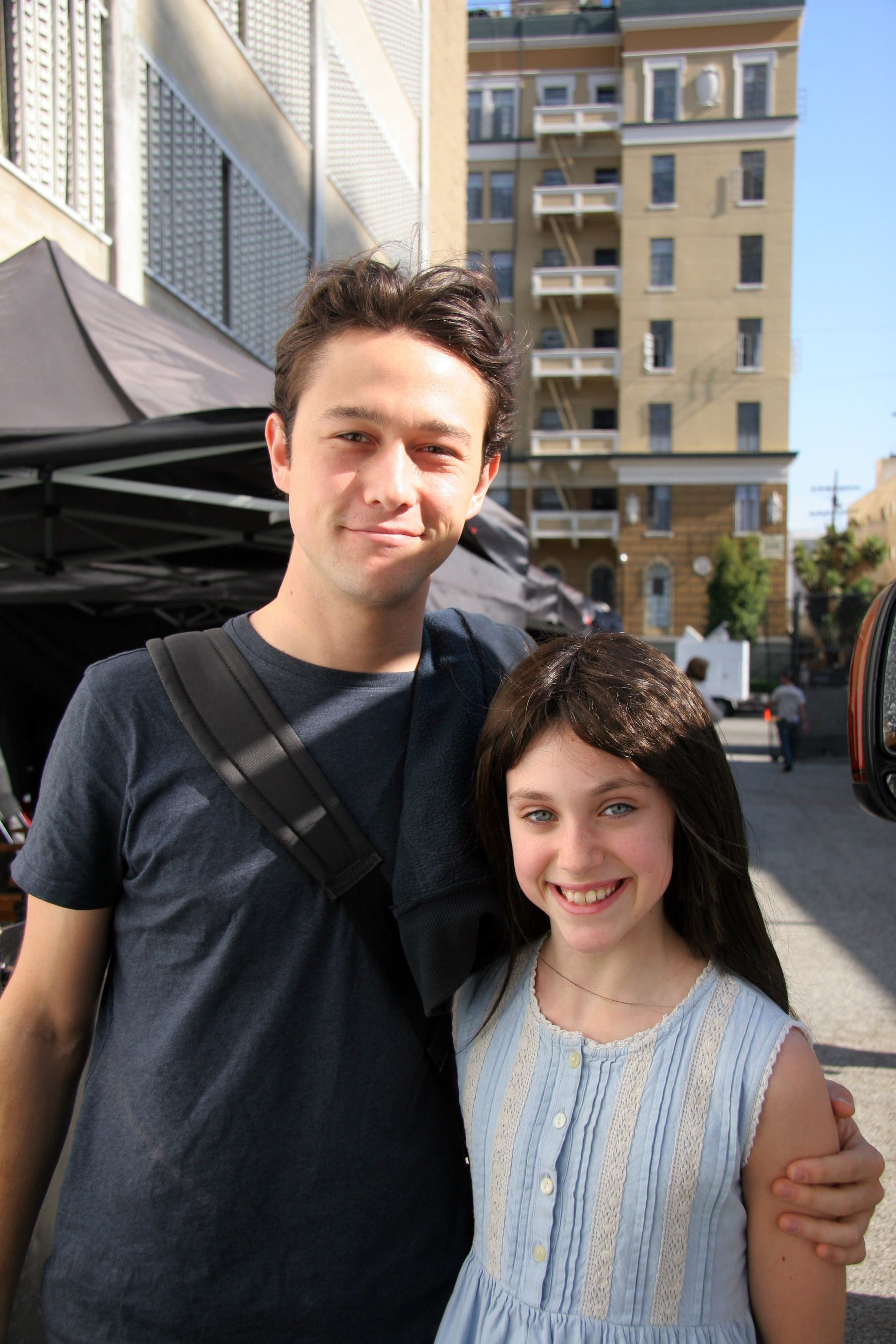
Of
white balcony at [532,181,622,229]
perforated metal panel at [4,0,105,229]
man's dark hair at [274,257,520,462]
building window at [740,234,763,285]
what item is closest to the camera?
man's dark hair at [274,257,520,462]

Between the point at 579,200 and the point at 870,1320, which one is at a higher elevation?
the point at 579,200

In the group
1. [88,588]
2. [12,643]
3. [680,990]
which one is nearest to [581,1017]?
[680,990]

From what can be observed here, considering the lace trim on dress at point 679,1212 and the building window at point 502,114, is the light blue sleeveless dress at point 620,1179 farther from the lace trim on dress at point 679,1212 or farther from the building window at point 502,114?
the building window at point 502,114

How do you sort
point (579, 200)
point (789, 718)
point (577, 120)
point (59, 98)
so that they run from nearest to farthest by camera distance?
point (59, 98) → point (789, 718) → point (579, 200) → point (577, 120)

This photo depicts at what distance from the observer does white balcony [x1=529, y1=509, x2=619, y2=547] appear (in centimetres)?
4212

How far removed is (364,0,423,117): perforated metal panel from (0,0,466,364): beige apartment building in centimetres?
5

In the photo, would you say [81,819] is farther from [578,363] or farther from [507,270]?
[507,270]

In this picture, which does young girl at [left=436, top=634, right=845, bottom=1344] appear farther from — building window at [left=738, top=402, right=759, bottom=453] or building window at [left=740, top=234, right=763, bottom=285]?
building window at [left=740, top=234, right=763, bottom=285]

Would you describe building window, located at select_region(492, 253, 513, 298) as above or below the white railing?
above

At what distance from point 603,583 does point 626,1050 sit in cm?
4244

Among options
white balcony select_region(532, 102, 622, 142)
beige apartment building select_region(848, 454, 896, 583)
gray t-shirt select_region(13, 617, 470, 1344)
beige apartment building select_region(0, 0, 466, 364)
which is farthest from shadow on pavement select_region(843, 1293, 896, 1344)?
beige apartment building select_region(848, 454, 896, 583)

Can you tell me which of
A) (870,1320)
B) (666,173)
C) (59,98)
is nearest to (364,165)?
(59,98)

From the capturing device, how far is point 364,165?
1407 cm

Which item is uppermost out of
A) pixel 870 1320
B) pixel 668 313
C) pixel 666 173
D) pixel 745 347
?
pixel 666 173
